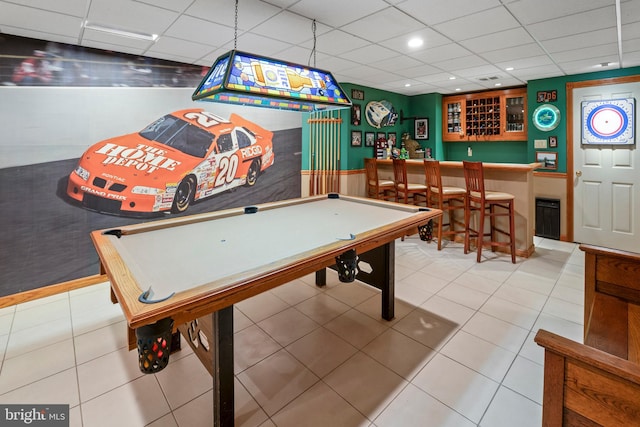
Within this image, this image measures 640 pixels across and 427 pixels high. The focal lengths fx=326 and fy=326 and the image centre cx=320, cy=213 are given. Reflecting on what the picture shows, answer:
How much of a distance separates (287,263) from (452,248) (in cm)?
380

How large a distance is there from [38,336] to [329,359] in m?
2.45

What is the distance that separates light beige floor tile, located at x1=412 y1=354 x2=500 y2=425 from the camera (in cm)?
189

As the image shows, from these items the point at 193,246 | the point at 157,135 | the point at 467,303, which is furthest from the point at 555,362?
the point at 157,135

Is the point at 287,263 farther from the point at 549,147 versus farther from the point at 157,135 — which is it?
the point at 549,147

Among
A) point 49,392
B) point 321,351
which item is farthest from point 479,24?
point 49,392

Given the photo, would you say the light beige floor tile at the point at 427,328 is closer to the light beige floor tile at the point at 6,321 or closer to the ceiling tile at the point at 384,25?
the ceiling tile at the point at 384,25

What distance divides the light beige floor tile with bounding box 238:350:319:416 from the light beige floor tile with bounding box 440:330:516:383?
1054 millimetres

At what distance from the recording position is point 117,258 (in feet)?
5.84

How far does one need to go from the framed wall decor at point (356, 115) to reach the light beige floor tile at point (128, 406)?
4.87 m

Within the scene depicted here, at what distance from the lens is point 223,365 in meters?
1.68

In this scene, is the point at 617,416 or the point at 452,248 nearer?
the point at 617,416

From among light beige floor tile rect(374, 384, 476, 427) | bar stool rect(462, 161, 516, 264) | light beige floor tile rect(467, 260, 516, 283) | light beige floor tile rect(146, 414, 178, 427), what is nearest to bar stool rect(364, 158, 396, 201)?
bar stool rect(462, 161, 516, 264)

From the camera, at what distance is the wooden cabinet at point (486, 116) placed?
6.03 metres

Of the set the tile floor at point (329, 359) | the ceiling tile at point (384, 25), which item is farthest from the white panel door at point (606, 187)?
the ceiling tile at point (384, 25)
